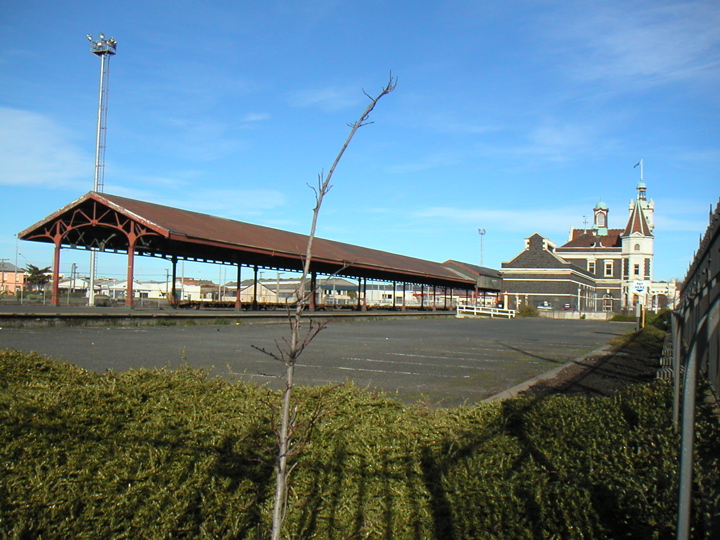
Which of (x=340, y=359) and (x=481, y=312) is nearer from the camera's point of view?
(x=340, y=359)

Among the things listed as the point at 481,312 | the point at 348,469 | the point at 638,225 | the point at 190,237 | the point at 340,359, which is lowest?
the point at 481,312

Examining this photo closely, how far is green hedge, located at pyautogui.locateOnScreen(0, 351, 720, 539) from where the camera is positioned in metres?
3.11

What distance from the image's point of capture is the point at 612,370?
9625mm

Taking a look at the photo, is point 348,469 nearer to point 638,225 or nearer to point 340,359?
point 340,359

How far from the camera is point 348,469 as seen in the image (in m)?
3.99

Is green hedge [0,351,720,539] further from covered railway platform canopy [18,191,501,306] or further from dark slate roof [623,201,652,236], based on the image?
dark slate roof [623,201,652,236]

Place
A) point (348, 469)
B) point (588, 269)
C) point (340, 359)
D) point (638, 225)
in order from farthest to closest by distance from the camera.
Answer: point (588, 269)
point (638, 225)
point (340, 359)
point (348, 469)

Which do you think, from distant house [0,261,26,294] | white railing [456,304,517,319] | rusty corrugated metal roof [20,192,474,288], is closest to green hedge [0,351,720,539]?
rusty corrugated metal roof [20,192,474,288]

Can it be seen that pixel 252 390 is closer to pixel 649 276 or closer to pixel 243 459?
pixel 243 459

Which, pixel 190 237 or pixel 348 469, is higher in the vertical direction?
pixel 190 237

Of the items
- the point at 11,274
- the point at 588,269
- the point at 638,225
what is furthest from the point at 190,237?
the point at 11,274

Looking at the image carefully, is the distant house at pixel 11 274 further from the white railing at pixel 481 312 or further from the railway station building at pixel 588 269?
the railway station building at pixel 588 269

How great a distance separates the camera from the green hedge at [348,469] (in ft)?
10.2

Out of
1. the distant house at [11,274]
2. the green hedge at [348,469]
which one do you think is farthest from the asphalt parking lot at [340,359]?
the distant house at [11,274]
